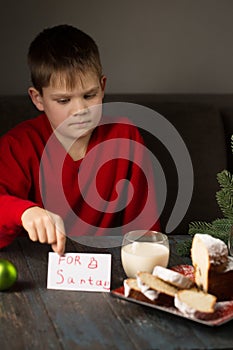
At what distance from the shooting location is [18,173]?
7.01 feet

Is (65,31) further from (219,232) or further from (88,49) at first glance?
(219,232)

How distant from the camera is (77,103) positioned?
206 centimetres

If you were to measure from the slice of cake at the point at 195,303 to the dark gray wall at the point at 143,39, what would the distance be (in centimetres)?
149

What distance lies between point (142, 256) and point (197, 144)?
117 centimetres

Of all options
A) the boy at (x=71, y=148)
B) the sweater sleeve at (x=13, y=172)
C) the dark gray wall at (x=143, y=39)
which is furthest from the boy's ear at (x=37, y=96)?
the dark gray wall at (x=143, y=39)

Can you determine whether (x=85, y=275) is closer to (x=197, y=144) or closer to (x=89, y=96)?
(x=89, y=96)

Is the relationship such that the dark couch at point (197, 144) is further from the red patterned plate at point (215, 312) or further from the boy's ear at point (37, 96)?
the red patterned plate at point (215, 312)

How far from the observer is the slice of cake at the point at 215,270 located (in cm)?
149

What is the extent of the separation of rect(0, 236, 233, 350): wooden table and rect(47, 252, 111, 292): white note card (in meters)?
0.02

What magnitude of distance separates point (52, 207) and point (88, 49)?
0.47m

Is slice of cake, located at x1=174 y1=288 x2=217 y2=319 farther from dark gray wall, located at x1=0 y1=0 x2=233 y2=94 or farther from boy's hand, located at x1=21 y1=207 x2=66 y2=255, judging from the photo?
dark gray wall, located at x1=0 y1=0 x2=233 y2=94

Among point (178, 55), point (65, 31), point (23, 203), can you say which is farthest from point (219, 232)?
point (178, 55)

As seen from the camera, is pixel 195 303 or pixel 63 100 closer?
pixel 195 303

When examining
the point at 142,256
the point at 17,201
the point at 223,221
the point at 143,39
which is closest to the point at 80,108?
the point at 17,201
